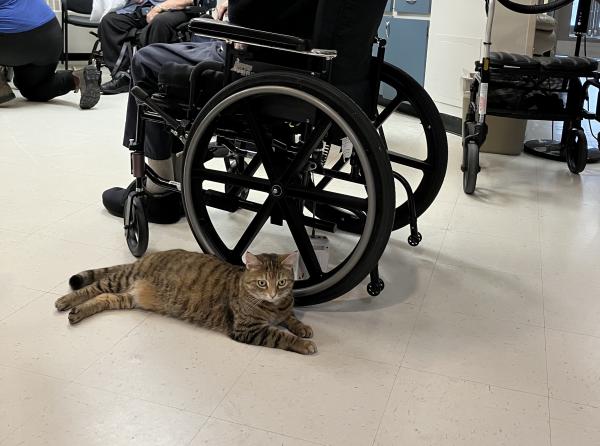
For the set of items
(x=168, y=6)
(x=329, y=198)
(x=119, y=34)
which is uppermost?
(x=168, y=6)

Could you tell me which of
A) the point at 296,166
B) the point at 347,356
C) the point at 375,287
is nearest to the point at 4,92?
the point at 296,166

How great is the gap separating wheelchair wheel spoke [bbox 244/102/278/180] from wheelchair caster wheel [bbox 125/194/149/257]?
52 centimetres

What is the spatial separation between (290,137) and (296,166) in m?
0.28

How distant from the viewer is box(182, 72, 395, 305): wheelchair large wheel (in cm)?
174

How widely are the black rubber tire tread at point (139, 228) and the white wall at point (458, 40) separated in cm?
234

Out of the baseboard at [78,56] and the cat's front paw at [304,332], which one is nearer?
the cat's front paw at [304,332]

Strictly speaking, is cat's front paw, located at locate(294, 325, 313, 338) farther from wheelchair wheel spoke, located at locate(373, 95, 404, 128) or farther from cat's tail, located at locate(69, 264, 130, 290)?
wheelchair wheel spoke, located at locate(373, 95, 404, 128)

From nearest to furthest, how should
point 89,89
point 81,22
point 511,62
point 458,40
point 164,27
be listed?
point 511,62
point 458,40
point 164,27
point 89,89
point 81,22

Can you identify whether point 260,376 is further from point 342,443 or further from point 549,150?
point 549,150

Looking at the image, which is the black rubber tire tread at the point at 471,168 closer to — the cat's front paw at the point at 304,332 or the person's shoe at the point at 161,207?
the person's shoe at the point at 161,207

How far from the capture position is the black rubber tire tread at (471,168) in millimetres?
3035

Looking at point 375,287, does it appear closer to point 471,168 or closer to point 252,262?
point 252,262

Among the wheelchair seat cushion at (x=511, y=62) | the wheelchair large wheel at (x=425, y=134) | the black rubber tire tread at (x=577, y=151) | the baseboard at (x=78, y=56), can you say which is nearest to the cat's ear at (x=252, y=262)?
the wheelchair large wheel at (x=425, y=134)

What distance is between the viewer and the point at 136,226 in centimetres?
225
